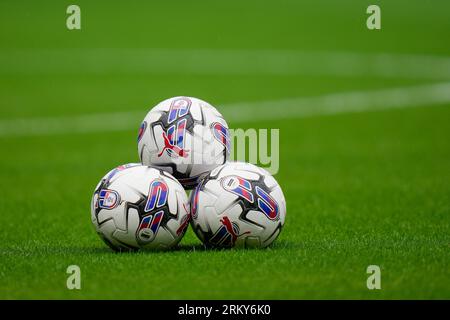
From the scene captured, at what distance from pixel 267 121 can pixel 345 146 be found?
576 cm

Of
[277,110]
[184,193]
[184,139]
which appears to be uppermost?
[184,139]

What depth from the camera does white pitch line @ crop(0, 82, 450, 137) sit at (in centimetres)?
3138

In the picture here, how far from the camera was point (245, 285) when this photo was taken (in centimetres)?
975

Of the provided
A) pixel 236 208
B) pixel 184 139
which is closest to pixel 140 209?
pixel 184 139

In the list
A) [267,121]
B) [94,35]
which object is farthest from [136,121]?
[94,35]

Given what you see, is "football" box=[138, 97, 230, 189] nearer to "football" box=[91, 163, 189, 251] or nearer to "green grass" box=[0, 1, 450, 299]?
"football" box=[91, 163, 189, 251]

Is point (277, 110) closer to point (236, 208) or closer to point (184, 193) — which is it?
point (184, 193)

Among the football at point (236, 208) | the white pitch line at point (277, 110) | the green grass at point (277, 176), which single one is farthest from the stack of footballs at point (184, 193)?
the white pitch line at point (277, 110)

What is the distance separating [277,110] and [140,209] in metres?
23.4

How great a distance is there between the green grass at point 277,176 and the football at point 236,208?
0.21 metres

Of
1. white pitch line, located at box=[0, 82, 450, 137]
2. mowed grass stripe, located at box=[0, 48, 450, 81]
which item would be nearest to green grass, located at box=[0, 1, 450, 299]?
mowed grass stripe, located at box=[0, 48, 450, 81]

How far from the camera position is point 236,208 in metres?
11.1

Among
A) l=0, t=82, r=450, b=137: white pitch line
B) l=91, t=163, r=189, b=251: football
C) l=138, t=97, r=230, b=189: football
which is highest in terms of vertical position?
l=138, t=97, r=230, b=189: football

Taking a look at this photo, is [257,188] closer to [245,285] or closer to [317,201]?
[245,285]
